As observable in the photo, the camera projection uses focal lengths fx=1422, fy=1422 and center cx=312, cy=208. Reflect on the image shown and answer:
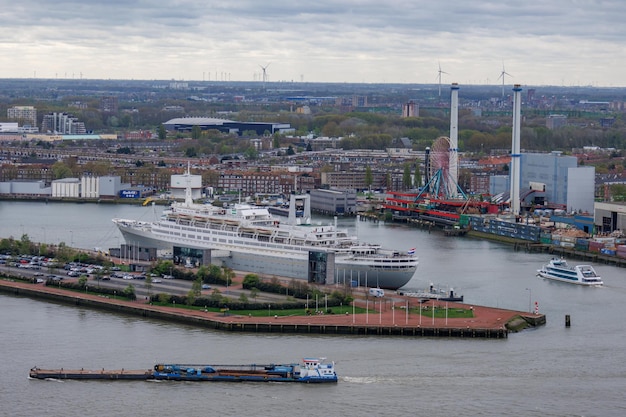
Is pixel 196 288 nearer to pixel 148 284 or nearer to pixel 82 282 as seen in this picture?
pixel 148 284

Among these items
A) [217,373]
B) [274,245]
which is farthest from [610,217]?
[217,373]

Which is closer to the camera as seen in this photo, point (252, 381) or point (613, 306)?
point (252, 381)

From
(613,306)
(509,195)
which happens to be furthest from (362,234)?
(613,306)

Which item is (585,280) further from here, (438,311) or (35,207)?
(35,207)

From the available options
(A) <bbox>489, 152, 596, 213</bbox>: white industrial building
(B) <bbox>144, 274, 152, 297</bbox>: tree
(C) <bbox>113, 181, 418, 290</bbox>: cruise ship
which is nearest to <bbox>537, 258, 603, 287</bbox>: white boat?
(C) <bbox>113, 181, 418, 290</bbox>: cruise ship

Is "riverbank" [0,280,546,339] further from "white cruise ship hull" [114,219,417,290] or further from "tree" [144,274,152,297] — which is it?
"white cruise ship hull" [114,219,417,290]
